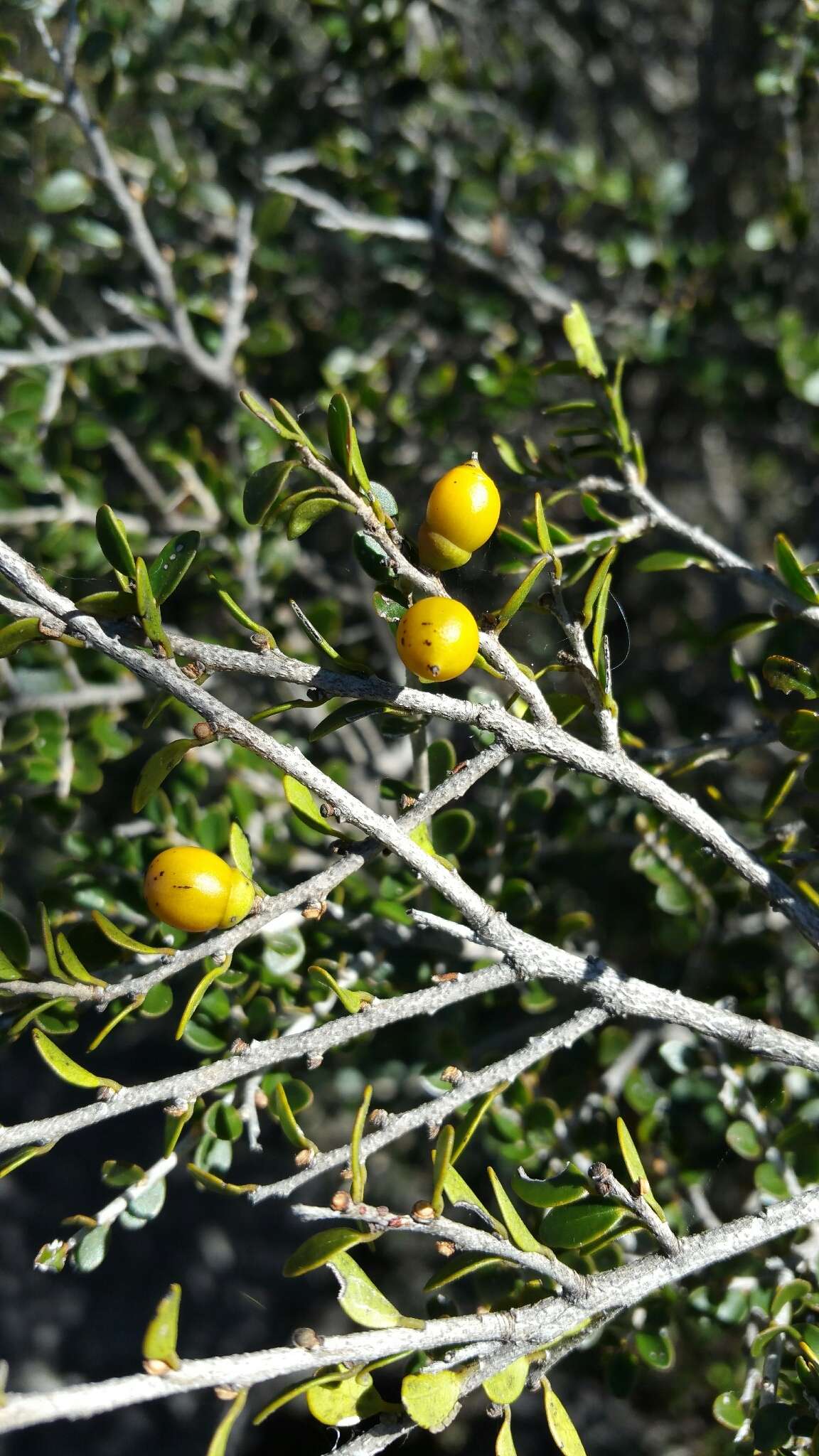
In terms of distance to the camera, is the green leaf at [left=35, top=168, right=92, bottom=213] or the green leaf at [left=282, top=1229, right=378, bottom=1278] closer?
the green leaf at [left=282, top=1229, right=378, bottom=1278]

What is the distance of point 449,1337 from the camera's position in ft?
2.98

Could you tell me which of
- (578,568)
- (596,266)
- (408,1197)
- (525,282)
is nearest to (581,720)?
(578,568)

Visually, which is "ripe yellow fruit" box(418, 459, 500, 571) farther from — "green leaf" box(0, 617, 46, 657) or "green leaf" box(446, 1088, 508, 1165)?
"green leaf" box(446, 1088, 508, 1165)

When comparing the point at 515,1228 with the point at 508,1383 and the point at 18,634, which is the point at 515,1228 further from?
the point at 18,634

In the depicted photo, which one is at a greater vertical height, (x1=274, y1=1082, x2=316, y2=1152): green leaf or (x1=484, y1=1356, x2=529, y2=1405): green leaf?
(x1=274, y1=1082, x2=316, y2=1152): green leaf

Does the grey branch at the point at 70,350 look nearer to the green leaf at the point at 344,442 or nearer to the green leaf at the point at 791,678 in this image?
→ the green leaf at the point at 344,442

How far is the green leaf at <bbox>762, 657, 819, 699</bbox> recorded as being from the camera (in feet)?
3.64

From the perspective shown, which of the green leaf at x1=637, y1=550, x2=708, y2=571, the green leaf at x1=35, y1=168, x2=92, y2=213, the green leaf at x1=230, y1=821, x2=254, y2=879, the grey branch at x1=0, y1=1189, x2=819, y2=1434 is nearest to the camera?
the grey branch at x1=0, y1=1189, x2=819, y2=1434

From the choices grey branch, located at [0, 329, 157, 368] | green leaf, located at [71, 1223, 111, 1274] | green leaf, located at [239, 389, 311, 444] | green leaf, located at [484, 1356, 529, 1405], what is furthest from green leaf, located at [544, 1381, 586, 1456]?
grey branch, located at [0, 329, 157, 368]

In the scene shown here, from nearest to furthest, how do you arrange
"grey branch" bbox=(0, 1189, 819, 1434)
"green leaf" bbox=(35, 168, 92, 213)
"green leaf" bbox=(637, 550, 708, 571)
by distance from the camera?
"grey branch" bbox=(0, 1189, 819, 1434) < "green leaf" bbox=(637, 550, 708, 571) < "green leaf" bbox=(35, 168, 92, 213)

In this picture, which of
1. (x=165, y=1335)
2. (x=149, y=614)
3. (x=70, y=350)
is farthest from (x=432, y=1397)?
(x=70, y=350)

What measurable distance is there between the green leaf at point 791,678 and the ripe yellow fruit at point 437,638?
0.42 m

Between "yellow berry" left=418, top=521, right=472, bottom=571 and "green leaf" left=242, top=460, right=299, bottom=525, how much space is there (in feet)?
0.46

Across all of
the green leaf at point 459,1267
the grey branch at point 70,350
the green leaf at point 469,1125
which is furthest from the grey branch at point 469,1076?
the grey branch at point 70,350
